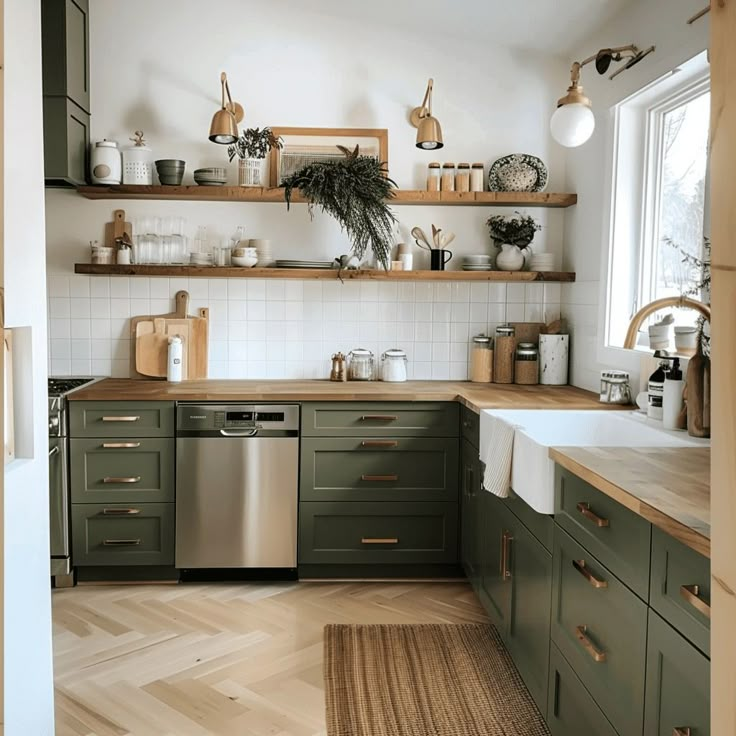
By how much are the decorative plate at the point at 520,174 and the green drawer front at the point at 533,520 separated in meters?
1.90

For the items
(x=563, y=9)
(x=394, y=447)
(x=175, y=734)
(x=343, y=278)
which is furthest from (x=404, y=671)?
(x=563, y=9)

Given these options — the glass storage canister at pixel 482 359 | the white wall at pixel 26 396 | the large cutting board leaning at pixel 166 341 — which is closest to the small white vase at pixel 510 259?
the glass storage canister at pixel 482 359

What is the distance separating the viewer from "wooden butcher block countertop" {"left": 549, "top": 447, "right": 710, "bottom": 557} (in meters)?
1.48

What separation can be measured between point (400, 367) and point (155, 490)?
53.6 inches

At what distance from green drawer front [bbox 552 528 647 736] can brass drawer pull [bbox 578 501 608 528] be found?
0.10 metres

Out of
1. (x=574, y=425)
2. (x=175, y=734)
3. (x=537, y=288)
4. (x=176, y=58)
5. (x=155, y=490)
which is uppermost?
(x=176, y=58)

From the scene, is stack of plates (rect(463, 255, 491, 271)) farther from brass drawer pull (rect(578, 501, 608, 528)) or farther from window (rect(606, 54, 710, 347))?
brass drawer pull (rect(578, 501, 608, 528))

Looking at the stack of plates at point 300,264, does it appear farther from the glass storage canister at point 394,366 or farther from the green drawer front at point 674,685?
the green drawer front at point 674,685

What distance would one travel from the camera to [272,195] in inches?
153

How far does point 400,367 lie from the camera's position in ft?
13.4

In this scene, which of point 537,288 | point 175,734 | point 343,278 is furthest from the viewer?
point 537,288

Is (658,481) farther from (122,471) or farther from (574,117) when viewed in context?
(122,471)

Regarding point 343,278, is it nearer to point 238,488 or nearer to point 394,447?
point 394,447

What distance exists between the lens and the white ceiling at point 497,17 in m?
3.54
